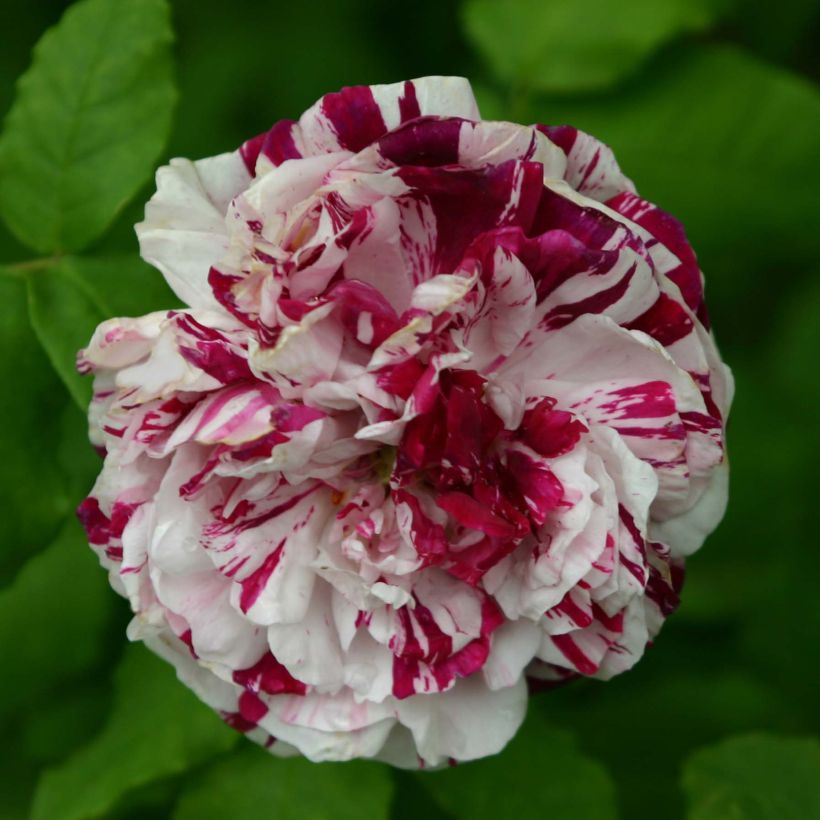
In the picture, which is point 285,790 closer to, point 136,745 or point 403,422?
point 136,745

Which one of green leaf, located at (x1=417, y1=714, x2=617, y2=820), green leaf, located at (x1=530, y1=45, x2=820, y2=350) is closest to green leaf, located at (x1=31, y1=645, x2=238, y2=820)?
green leaf, located at (x1=417, y1=714, x2=617, y2=820)

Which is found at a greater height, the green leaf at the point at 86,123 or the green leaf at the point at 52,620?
the green leaf at the point at 86,123

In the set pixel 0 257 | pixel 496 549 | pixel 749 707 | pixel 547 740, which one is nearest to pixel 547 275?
pixel 496 549

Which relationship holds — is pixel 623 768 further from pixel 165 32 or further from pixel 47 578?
pixel 165 32

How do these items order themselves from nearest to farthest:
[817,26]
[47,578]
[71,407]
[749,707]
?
[71,407], [47,578], [749,707], [817,26]

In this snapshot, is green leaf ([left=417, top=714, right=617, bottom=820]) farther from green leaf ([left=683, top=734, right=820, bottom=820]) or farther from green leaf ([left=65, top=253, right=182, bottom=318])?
green leaf ([left=65, top=253, right=182, bottom=318])

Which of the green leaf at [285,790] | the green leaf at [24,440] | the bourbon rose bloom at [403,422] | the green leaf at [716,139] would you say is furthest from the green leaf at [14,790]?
the green leaf at [716,139]

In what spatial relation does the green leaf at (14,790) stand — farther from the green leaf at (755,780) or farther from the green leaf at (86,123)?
the green leaf at (755,780)
